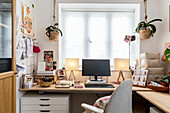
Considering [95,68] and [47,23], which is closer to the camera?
[95,68]

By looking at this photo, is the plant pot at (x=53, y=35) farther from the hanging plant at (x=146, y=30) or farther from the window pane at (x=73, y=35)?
the hanging plant at (x=146, y=30)

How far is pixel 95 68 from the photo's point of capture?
253cm

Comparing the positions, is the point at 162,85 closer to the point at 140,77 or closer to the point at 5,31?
the point at 140,77

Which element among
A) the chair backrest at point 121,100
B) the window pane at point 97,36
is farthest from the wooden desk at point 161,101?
the window pane at point 97,36

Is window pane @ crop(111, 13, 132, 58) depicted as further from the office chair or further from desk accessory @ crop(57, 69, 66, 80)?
the office chair

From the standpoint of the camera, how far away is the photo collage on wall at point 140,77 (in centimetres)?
224

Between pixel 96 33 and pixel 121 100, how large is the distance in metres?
1.77

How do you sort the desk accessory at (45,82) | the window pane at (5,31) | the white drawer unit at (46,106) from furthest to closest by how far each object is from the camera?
the desk accessory at (45,82) < the white drawer unit at (46,106) < the window pane at (5,31)

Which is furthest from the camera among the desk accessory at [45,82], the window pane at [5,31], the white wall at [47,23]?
the white wall at [47,23]

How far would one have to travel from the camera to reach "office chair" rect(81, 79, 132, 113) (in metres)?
1.52

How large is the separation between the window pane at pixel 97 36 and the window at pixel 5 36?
5.87ft

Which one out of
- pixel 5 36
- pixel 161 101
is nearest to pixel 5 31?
pixel 5 36

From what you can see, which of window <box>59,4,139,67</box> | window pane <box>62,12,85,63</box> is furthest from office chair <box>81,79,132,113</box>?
window pane <box>62,12,85,63</box>

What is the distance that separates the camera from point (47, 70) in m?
2.53
